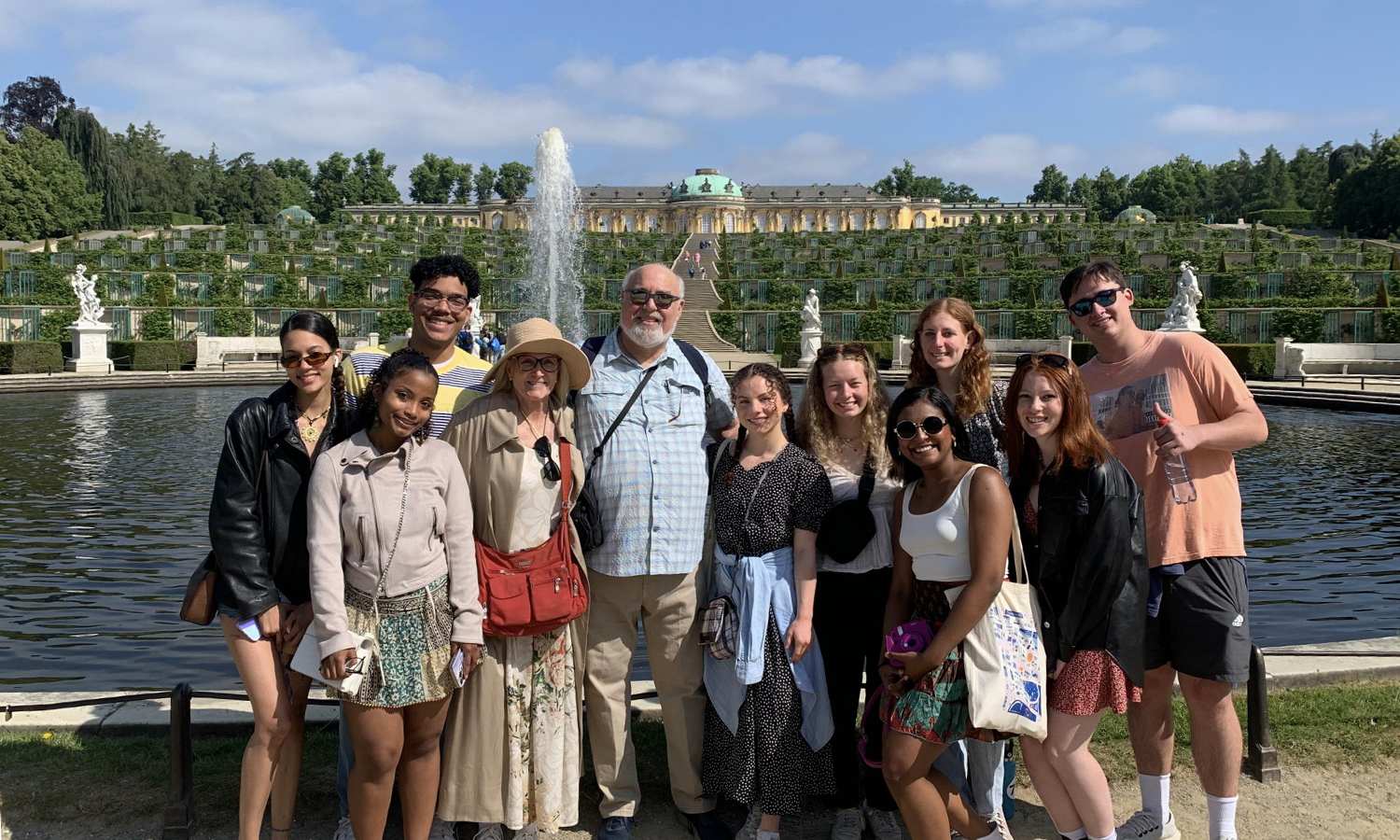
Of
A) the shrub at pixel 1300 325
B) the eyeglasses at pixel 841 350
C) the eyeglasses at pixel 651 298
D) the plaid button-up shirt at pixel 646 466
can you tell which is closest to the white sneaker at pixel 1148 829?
the plaid button-up shirt at pixel 646 466

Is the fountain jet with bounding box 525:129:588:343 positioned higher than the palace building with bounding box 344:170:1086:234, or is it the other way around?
the palace building with bounding box 344:170:1086:234

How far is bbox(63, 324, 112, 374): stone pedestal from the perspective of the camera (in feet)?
80.5

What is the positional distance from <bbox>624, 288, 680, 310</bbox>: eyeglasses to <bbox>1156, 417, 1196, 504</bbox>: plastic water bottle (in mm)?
1535

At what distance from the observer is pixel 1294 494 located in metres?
9.52

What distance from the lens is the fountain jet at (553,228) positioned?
30.3 metres

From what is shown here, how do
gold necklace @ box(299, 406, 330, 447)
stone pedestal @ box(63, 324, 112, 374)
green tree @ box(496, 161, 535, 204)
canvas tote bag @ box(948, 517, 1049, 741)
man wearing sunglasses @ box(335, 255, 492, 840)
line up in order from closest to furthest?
canvas tote bag @ box(948, 517, 1049, 741), gold necklace @ box(299, 406, 330, 447), man wearing sunglasses @ box(335, 255, 492, 840), stone pedestal @ box(63, 324, 112, 374), green tree @ box(496, 161, 535, 204)

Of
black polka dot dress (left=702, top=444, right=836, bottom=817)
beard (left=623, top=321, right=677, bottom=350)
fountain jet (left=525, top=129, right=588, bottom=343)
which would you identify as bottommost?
black polka dot dress (left=702, top=444, right=836, bottom=817)

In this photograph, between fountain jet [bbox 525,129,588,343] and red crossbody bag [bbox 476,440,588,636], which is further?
fountain jet [bbox 525,129,588,343]

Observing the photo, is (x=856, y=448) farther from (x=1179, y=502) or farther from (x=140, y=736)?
(x=140, y=736)

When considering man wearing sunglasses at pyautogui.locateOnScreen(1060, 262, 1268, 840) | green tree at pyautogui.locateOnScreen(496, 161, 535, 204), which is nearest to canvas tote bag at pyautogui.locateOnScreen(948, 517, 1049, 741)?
man wearing sunglasses at pyautogui.locateOnScreen(1060, 262, 1268, 840)

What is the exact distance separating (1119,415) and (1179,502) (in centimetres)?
33

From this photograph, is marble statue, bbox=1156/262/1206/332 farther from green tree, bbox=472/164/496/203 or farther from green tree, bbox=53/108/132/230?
green tree, bbox=472/164/496/203

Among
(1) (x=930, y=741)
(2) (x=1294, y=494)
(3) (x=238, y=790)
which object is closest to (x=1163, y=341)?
(1) (x=930, y=741)

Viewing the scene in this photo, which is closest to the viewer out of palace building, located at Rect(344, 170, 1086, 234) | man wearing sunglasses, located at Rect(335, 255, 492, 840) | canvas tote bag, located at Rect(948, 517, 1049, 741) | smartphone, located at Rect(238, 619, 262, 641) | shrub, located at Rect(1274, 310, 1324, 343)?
canvas tote bag, located at Rect(948, 517, 1049, 741)
